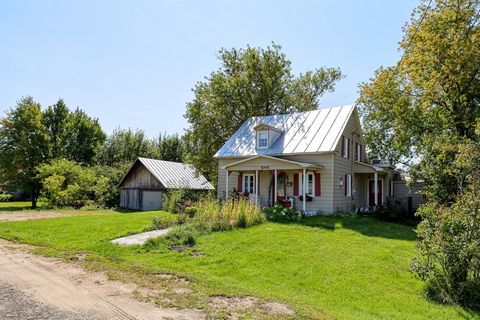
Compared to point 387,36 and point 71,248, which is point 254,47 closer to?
point 387,36

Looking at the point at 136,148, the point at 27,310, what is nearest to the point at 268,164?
the point at 27,310

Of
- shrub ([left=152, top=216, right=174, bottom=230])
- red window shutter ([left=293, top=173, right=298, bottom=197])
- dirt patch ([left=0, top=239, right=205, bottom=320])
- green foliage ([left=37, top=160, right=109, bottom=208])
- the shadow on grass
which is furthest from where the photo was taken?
green foliage ([left=37, top=160, right=109, bottom=208])

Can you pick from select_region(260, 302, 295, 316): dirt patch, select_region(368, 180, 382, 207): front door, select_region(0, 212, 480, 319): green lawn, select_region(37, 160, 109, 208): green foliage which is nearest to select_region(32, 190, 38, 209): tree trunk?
select_region(37, 160, 109, 208): green foliage

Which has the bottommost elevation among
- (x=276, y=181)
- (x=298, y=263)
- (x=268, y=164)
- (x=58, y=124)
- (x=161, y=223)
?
(x=298, y=263)

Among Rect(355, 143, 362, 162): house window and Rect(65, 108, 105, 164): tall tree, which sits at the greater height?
Rect(65, 108, 105, 164): tall tree

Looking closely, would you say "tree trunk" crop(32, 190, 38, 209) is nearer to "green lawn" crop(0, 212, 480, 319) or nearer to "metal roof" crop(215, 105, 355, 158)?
"green lawn" crop(0, 212, 480, 319)

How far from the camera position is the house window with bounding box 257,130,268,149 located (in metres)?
20.5

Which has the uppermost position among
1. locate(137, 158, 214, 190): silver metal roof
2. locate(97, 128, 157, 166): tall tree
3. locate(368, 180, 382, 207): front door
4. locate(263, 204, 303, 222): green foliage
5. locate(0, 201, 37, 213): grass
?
locate(97, 128, 157, 166): tall tree

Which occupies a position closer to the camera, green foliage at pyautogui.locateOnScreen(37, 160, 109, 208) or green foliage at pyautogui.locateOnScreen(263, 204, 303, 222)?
green foliage at pyautogui.locateOnScreen(263, 204, 303, 222)

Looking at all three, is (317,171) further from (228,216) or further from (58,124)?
(58,124)

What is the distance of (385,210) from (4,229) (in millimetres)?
18016

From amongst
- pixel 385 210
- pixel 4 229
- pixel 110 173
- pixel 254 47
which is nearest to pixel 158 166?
pixel 110 173

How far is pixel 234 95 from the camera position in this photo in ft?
89.1

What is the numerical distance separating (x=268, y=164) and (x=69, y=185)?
1886cm
